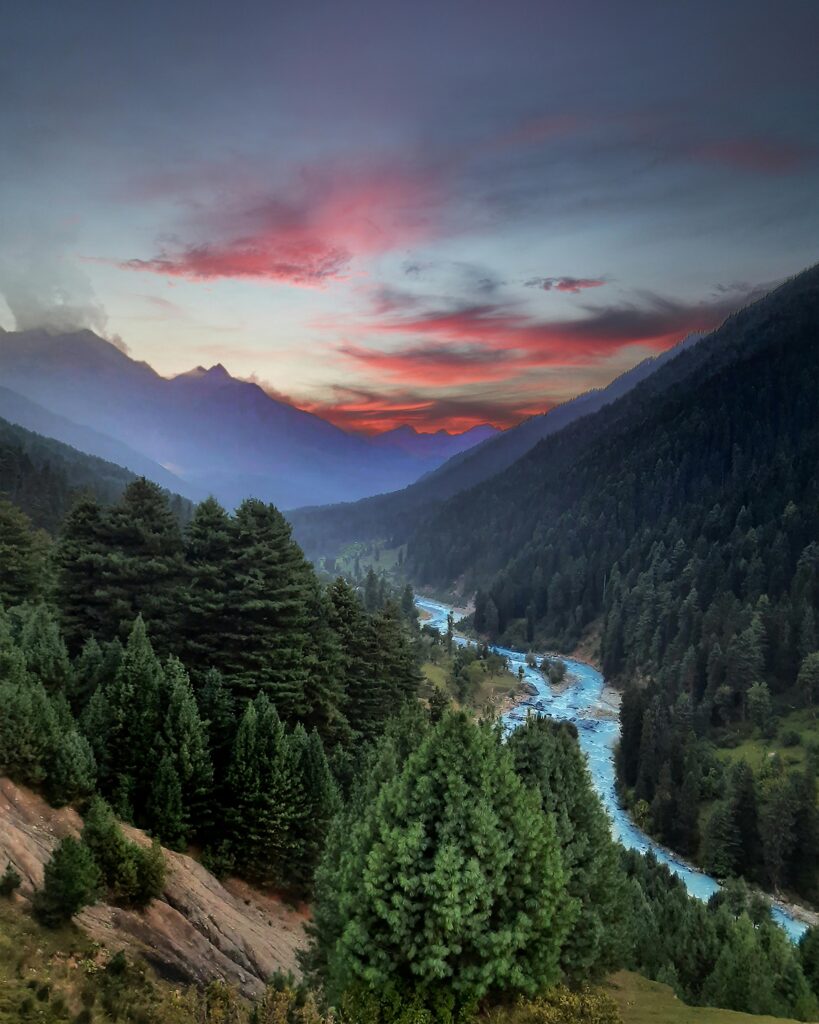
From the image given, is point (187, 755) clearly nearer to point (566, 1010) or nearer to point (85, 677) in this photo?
point (85, 677)

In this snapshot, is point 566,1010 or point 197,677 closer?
point 566,1010

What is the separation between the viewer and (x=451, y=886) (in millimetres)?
15953

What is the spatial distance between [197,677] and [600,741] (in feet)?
381

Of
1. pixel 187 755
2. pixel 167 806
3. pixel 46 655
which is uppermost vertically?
pixel 46 655

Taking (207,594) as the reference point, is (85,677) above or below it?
below

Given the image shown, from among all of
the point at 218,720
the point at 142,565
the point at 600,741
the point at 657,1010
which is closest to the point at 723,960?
the point at 657,1010

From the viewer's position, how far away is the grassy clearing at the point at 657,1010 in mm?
21078

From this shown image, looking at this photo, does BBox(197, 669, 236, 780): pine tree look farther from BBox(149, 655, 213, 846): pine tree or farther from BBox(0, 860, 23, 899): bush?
BBox(0, 860, 23, 899): bush

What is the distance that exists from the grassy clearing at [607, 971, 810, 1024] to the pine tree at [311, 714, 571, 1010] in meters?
5.46

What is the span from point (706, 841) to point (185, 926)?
92662 mm

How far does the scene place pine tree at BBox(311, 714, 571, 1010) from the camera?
16.1 m

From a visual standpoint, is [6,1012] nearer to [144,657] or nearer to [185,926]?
[185,926]

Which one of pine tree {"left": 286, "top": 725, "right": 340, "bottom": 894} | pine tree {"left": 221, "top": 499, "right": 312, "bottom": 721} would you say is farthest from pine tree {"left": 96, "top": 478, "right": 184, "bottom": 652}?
pine tree {"left": 286, "top": 725, "right": 340, "bottom": 894}

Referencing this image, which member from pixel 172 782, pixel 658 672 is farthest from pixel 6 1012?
pixel 658 672
